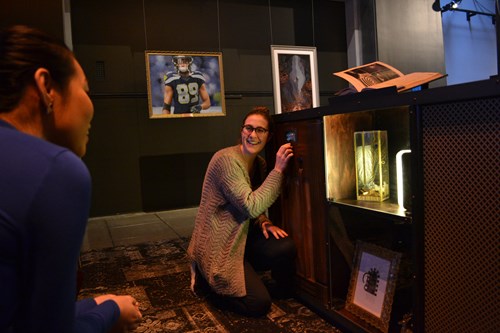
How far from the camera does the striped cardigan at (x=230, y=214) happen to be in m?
2.42

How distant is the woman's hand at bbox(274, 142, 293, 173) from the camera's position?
8.09 feet

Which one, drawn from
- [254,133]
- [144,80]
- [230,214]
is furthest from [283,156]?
[144,80]

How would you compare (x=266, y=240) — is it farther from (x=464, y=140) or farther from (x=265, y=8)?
(x=265, y=8)

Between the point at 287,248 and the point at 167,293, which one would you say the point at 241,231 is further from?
the point at 167,293

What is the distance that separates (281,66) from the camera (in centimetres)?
600

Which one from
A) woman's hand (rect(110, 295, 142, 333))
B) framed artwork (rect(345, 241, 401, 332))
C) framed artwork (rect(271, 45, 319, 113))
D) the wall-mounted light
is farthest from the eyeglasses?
the wall-mounted light

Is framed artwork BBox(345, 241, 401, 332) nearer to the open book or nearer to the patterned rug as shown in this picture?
the patterned rug

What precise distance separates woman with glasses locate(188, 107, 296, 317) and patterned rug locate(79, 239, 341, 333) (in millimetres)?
117

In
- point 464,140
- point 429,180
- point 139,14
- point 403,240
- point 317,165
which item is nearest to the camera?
point 464,140

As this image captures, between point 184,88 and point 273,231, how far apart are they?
3555 millimetres

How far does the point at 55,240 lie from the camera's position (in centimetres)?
71

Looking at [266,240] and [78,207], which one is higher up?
[78,207]

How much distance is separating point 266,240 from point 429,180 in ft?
4.26

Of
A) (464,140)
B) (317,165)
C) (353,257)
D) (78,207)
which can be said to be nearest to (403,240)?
(353,257)
